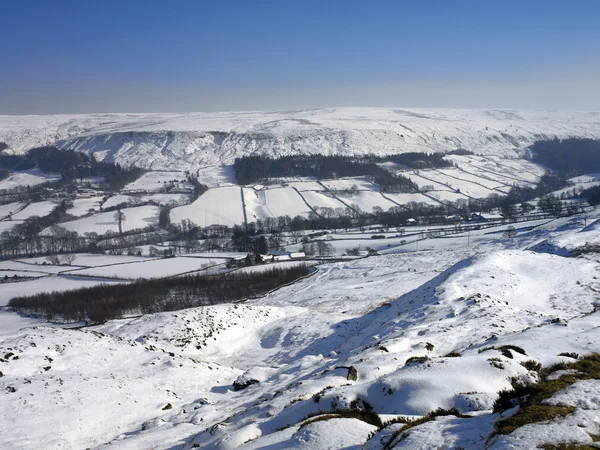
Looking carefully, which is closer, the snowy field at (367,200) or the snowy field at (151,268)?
the snowy field at (151,268)

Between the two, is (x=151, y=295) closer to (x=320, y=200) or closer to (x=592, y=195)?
(x=320, y=200)

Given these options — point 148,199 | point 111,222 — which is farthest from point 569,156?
point 111,222

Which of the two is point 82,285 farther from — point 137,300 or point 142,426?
point 142,426

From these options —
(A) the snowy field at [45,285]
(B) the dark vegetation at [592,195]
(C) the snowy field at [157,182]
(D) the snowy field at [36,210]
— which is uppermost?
(C) the snowy field at [157,182]

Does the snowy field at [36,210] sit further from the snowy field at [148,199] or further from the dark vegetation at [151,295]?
the dark vegetation at [151,295]

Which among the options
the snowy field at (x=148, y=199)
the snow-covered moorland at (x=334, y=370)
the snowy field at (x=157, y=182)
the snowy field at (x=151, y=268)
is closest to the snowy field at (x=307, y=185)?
the snowy field at (x=148, y=199)

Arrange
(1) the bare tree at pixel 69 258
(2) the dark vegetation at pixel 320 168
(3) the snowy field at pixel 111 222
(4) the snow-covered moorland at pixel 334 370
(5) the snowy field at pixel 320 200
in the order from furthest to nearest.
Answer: (2) the dark vegetation at pixel 320 168
(5) the snowy field at pixel 320 200
(3) the snowy field at pixel 111 222
(1) the bare tree at pixel 69 258
(4) the snow-covered moorland at pixel 334 370

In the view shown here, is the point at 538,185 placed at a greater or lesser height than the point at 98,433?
greater

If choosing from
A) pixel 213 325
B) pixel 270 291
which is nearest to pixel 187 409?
pixel 213 325
